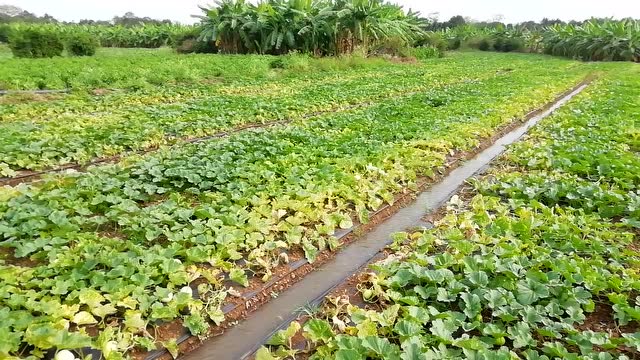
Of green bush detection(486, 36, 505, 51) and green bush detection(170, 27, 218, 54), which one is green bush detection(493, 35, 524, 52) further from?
green bush detection(170, 27, 218, 54)

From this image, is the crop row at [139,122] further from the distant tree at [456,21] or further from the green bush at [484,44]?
the distant tree at [456,21]

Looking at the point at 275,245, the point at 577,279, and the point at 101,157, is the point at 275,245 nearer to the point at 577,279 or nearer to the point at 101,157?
the point at 577,279

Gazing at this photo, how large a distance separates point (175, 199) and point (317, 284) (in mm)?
1969

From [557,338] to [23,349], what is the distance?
11.0 ft

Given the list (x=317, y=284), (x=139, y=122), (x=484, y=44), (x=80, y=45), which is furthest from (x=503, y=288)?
(x=484, y=44)

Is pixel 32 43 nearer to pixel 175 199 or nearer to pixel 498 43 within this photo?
pixel 175 199

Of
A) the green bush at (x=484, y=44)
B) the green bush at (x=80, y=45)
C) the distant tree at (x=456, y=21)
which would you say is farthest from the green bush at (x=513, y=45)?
the green bush at (x=80, y=45)

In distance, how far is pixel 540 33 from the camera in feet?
148

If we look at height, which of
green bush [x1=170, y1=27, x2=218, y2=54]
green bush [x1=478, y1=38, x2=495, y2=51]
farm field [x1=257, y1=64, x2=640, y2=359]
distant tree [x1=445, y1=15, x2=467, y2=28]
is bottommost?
farm field [x1=257, y1=64, x2=640, y2=359]

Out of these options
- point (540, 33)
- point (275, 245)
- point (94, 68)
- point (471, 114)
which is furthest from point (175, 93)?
point (540, 33)

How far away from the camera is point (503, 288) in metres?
3.54

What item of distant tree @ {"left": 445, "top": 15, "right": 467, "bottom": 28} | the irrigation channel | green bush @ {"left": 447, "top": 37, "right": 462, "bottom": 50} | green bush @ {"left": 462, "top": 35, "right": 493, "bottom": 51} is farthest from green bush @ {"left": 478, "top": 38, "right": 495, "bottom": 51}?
the irrigation channel

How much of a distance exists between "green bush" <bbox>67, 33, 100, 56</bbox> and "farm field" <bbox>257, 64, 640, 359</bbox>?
25970 millimetres

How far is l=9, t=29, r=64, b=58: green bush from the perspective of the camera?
22241 mm
